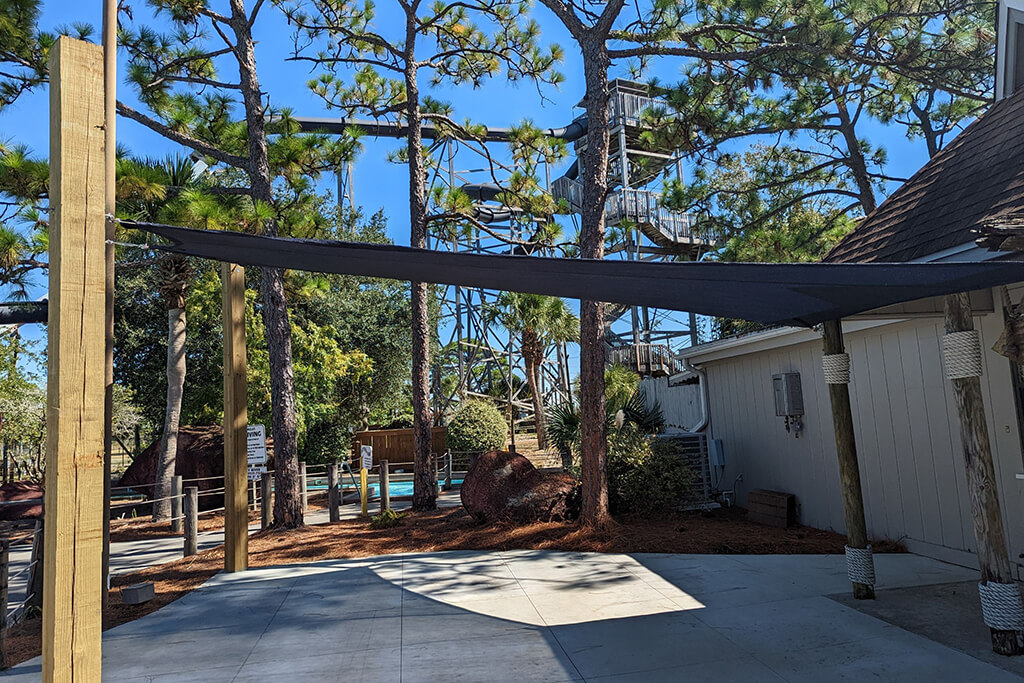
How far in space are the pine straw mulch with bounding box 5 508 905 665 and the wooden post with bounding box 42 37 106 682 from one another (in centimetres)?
393

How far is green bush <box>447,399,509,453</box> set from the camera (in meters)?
18.1

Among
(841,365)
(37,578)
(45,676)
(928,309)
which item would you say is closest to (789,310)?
(841,365)

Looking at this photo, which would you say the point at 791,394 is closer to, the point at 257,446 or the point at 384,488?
the point at 384,488

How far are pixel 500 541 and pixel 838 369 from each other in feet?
13.6

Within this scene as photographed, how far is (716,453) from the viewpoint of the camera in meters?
9.59

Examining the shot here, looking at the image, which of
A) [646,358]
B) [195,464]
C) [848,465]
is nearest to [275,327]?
[195,464]

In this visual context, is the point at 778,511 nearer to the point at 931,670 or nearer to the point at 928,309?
the point at 928,309

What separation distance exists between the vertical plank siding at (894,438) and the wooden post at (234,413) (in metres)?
6.02

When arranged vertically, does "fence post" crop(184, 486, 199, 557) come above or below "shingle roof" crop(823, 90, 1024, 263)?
below

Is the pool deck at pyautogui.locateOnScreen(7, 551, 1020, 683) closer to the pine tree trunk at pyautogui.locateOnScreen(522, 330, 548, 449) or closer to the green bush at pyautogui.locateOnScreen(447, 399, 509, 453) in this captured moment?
the green bush at pyautogui.locateOnScreen(447, 399, 509, 453)

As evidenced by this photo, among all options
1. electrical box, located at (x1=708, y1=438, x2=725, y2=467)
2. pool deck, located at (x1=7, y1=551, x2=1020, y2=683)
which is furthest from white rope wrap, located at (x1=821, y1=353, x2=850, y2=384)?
electrical box, located at (x1=708, y1=438, x2=725, y2=467)

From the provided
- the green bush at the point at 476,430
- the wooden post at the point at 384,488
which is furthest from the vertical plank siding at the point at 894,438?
the green bush at the point at 476,430

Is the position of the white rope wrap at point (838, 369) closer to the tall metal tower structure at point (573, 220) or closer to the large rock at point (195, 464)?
the tall metal tower structure at point (573, 220)

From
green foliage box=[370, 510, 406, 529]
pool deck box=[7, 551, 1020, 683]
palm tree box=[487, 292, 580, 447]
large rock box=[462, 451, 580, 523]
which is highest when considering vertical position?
palm tree box=[487, 292, 580, 447]
